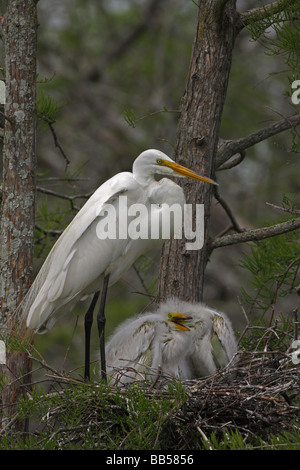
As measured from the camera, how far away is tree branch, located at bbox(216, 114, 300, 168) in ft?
12.5

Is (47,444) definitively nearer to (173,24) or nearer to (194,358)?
(194,358)

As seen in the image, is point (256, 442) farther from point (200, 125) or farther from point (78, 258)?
point (200, 125)

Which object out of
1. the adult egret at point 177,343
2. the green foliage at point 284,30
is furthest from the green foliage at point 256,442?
the green foliage at point 284,30

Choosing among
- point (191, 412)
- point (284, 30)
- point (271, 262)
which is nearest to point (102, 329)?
point (191, 412)

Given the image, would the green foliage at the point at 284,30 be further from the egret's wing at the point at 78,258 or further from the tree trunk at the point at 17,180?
the tree trunk at the point at 17,180

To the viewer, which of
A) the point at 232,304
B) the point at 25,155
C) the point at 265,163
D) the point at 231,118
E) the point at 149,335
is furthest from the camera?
the point at 231,118

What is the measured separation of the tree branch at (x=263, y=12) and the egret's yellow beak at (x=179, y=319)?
1.33 m

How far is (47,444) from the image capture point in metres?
2.90

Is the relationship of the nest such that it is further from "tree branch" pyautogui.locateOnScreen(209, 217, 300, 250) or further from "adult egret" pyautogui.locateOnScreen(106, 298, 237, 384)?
"tree branch" pyautogui.locateOnScreen(209, 217, 300, 250)

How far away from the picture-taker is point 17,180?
133 inches
